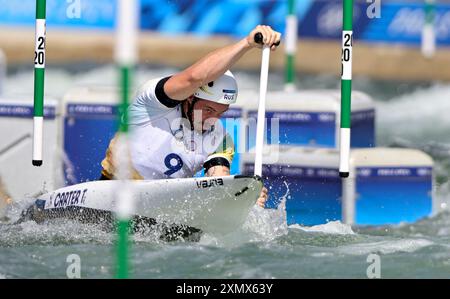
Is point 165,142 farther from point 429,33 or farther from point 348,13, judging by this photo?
point 429,33

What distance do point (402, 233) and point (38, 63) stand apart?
292cm

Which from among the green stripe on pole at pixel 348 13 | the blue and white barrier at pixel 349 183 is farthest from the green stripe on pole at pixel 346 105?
the blue and white barrier at pixel 349 183

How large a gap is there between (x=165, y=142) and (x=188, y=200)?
0.63m

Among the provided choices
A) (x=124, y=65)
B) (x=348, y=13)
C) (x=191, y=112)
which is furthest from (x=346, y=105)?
(x=124, y=65)

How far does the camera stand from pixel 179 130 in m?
6.98

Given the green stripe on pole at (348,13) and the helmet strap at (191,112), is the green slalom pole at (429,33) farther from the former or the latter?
the helmet strap at (191,112)

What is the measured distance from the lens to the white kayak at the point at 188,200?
6363 millimetres

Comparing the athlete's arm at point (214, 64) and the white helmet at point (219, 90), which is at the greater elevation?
the athlete's arm at point (214, 64)

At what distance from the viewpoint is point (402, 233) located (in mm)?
8570

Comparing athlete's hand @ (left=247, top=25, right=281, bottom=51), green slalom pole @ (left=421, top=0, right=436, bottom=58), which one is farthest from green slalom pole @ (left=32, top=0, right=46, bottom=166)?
green slalom pole @ (left=421, top=0, right=436, bottom=58)

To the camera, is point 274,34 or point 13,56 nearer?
point 274,34

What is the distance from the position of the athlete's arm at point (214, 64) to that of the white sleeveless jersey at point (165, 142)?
0.78 feet

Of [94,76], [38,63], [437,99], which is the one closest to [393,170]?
[38,63]

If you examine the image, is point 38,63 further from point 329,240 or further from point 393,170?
point 393,170
